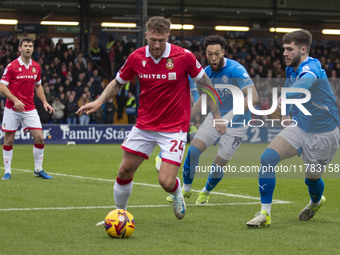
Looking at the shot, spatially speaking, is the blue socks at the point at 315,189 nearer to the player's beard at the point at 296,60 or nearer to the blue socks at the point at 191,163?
the player's beard at the point at 296,60

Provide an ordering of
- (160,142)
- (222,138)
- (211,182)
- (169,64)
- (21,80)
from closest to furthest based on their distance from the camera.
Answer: (169,64), (160,142), (211,182), (222,138), (21,80)

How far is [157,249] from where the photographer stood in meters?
6.46

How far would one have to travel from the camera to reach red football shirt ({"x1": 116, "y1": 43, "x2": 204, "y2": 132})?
7.65 meters

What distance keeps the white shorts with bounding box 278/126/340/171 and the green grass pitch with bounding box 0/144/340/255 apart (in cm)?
76

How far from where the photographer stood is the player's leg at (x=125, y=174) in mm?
7645

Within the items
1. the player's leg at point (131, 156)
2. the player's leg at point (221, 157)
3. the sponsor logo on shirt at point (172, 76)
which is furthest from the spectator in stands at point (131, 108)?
the sponsor logo on shirt at point (172, 76)

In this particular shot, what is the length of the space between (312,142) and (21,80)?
22.3ft

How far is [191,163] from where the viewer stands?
9906mm

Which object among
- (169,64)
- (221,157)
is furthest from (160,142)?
(221,157)

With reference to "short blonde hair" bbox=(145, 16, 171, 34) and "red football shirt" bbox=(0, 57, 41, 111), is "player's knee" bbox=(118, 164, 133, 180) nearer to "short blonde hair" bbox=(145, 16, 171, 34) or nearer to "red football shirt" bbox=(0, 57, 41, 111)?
"short blonde hair" bbox=(145, 16, 171, 34)

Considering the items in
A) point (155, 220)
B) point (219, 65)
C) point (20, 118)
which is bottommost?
point (155, 220)

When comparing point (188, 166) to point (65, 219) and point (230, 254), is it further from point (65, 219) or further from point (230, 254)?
point (230, 254)

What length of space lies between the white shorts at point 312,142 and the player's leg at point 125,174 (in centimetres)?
173

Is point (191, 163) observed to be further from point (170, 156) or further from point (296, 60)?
point (296, 60)
